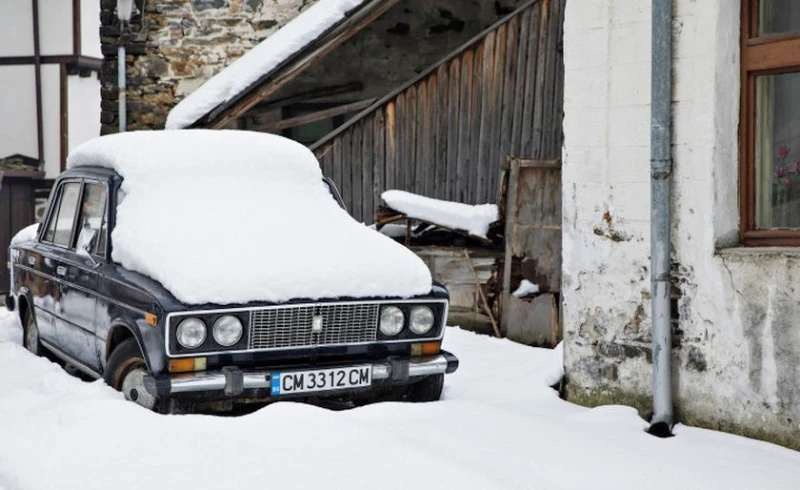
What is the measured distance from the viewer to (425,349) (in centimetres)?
609

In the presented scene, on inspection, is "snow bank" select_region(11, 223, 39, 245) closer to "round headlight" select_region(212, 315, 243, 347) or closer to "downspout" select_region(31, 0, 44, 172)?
"round headlight" select_region(212, 315, 243, 347)

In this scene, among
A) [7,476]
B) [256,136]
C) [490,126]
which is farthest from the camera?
[490,126]

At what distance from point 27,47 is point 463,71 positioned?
14004mm

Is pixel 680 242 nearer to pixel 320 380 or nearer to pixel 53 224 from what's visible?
pixel 320 380

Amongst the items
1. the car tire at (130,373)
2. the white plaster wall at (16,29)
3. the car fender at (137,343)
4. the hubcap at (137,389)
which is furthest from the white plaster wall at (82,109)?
the hubcap at (137,389)

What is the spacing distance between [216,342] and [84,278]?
1.38 metres

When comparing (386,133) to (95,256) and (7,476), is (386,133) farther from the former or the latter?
(7,476)

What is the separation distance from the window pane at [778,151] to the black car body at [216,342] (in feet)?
5.97

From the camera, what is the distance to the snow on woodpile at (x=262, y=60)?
10.5 metres

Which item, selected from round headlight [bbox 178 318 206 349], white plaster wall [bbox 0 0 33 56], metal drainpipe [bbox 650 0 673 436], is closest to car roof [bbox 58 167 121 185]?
round headlight [bbox 178 318 206 349]

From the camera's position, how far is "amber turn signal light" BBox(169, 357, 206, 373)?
5336mm

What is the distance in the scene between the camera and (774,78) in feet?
18.9

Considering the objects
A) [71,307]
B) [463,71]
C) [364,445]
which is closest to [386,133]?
[463,71]

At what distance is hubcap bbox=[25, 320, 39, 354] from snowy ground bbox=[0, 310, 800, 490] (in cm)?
151
